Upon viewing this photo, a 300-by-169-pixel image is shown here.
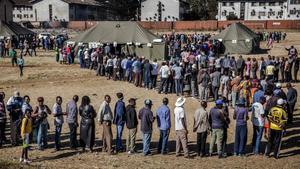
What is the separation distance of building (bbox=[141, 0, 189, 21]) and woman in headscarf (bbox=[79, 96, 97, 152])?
77141 millimetres

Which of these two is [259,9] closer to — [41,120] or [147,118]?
[147,118]

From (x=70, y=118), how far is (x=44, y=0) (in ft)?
279

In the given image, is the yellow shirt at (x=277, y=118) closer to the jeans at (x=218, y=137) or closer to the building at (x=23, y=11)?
the jeans at (x=218, y=137)

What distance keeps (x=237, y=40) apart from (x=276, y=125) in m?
28.2

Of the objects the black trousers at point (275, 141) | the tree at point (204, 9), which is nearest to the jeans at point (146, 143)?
the black trousers at point (275, 141)

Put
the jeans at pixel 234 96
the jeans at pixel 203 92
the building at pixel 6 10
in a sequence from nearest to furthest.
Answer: the jeans at pixel 234 96 < the jeans at pixel 203 92 < the building at pixel 6 10

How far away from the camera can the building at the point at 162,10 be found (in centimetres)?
8825

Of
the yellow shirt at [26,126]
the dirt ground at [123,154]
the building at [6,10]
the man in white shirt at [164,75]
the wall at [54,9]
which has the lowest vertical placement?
the dirt ground at [123,154]

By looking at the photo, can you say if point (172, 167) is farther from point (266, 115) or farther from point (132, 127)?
point (266, 115)

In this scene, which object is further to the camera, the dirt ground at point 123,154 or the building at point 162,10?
the building at point 162,10

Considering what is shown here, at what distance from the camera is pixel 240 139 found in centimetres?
1219

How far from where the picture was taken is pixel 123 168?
1123 cm

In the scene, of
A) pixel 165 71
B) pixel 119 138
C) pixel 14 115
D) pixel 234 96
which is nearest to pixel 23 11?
pixel 165 71

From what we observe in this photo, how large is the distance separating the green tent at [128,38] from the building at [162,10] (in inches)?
2203
